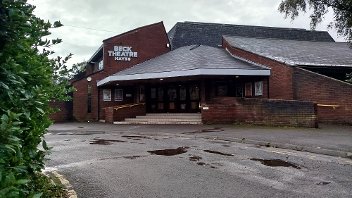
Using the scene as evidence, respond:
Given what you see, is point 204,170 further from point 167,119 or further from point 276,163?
point 167,119

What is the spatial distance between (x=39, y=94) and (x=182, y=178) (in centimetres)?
425

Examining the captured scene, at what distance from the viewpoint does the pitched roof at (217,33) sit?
35.8 meters

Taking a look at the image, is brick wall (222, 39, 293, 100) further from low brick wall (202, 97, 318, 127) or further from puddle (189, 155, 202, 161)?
puddle (189, 155, 202, 161)

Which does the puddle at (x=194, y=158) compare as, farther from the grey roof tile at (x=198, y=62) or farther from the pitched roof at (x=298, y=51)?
the pitched roof at (x=298, y=51)

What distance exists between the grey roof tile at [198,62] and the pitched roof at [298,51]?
1272 millimetres

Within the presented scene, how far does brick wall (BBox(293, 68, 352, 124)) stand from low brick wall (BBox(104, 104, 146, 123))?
447 inches

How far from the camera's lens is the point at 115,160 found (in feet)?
31.4

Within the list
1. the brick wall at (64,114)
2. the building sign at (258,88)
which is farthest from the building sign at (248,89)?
the brick wall at (64,114)

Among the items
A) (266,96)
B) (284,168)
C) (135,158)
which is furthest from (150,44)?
(284,168)

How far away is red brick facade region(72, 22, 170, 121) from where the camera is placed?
30.6 m

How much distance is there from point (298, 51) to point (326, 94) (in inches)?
280

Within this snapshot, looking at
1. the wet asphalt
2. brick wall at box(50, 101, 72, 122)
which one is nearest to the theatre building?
brick wall at box(50, 101, 72, 122)

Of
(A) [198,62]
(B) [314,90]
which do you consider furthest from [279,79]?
(A) [198,62]

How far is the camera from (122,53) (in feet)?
101
